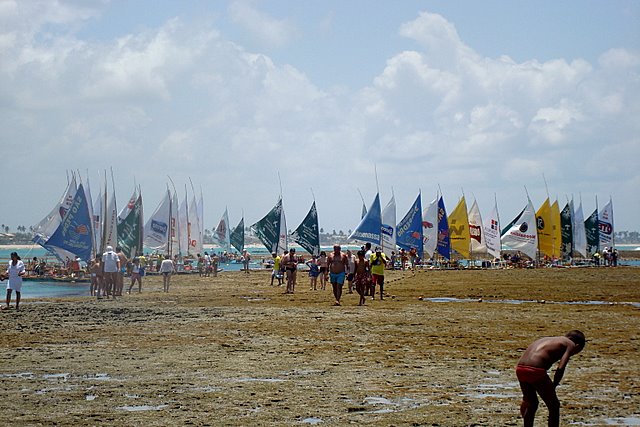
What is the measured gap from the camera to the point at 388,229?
5069 cm

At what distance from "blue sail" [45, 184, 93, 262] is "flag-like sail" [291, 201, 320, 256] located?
469 inches

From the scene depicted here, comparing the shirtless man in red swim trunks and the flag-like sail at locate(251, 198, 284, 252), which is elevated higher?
the flag-like sail at locate(251, 198, 284, 252)

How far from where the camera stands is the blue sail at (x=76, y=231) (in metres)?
45.6

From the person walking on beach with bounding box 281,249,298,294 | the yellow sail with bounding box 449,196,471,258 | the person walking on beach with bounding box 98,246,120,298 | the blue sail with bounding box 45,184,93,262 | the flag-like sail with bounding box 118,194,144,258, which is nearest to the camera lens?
the person walking on beach with bounding box 98,246,120,298

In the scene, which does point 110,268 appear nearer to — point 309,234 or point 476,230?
point 309,234

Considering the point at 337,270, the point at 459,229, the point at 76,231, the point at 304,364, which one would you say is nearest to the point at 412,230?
the point at 459,229

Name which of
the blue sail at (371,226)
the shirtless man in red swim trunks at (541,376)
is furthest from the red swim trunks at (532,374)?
the blue sail at (371,226)

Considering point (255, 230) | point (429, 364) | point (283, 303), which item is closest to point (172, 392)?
point (429, 364)

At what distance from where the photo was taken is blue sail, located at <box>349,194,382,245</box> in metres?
48.2

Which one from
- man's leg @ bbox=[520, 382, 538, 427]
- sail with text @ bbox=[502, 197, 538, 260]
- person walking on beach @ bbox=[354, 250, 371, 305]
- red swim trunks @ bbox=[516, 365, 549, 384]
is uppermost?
sail with text @ bbox=[502, 197, 538, 260]

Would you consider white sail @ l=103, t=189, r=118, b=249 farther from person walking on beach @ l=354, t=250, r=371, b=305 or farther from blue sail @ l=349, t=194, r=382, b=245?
person walking on beach @ l=354, t=250, r=371, b=305

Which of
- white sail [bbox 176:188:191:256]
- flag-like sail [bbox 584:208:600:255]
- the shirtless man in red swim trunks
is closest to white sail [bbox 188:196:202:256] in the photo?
white sail [bbox 176:188:191:256]

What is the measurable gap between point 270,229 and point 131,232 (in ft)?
36.9

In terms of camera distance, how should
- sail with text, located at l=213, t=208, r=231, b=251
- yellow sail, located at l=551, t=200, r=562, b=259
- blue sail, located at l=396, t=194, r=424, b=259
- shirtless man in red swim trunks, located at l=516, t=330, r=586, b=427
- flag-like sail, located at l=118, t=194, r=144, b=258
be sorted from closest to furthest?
shirtless man in red swim trunks, located at l=516, t=330, r=586, b=427 < flag-like sail, located at l=118, t=194, r=144, b=258 < blue sail, located at l=396, t=194, r=424, b=259 < yellow sail, located at l=551, t=200, r=562, b=259 < sail with text, located at l=213, t=208, r=231, b=251
